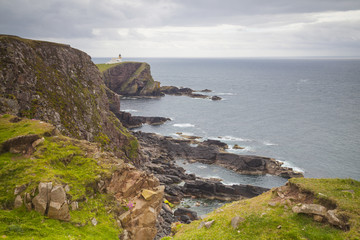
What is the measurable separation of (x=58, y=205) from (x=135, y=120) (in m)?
91.0

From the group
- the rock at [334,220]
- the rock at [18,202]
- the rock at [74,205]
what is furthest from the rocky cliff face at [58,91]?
the rock at [334,220]

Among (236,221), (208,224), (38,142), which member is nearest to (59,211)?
(38,142)

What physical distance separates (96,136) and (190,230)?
32.5 metres

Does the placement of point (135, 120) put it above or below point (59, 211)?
below

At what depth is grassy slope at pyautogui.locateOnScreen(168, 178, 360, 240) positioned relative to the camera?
1833 centimetres

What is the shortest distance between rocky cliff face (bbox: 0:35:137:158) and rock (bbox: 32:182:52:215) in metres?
20.3

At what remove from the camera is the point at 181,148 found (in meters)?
81.9

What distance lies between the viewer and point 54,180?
2072 cm

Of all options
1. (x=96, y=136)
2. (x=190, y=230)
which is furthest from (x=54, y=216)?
(x=96, y=136)

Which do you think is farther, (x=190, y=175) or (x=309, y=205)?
(x=190, y=175)

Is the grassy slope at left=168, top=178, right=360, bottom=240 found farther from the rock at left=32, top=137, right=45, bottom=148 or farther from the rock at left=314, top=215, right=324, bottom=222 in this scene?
the rock at left=32, top=137, right=45, bottom=148

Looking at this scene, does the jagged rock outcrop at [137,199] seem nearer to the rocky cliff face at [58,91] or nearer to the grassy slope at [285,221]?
the grassy slope at [285,221]

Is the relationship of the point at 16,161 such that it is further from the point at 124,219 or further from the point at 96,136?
the point at 96,136

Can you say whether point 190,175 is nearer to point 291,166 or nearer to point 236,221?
point 291,166
